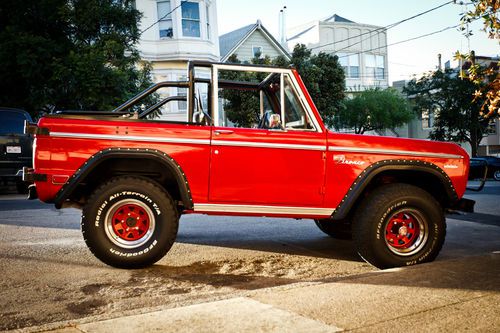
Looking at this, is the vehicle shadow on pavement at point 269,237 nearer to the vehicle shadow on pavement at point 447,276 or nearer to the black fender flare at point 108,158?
the vehicle shadow on pavement at point 447,276

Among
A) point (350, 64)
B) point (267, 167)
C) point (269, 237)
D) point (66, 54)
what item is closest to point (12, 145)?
point (66, 54)

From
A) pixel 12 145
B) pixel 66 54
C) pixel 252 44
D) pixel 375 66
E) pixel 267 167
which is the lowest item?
pixel 267 167

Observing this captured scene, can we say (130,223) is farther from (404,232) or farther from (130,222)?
(404,232)

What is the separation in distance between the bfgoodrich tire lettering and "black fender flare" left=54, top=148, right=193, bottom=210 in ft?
0.68

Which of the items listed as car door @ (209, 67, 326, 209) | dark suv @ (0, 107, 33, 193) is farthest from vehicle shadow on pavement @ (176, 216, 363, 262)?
dark suv @ (0, 107, 33, 193)

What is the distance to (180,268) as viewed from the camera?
5.00 metres

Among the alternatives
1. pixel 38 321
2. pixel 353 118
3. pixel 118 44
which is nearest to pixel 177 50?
pixel 118 44

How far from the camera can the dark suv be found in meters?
13.5

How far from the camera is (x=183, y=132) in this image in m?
4.83

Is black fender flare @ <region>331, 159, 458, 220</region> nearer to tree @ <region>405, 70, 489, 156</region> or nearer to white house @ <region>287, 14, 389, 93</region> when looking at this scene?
tree @ <region>405, 70, 489, 156</region>

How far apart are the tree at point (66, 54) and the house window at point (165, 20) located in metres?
8.76

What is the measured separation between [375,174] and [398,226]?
0.63 m

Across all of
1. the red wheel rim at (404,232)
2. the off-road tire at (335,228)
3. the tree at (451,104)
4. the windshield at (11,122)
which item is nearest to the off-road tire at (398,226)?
the red wheel rim at (404,232)

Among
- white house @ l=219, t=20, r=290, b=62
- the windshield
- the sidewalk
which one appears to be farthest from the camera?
white house @ l=219, t=20, r=290, b=62
